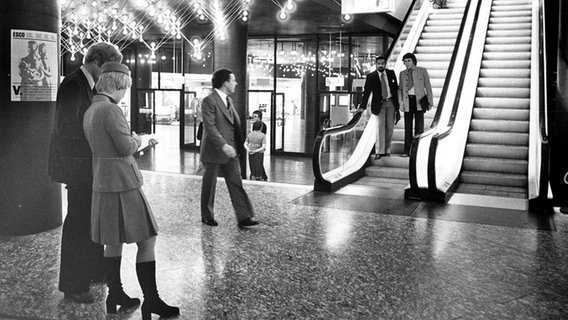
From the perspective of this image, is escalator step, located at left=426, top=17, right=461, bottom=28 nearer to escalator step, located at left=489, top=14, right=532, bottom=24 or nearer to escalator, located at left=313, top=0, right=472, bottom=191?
escalator, located at left=313, top=0, right=472, bottom=191

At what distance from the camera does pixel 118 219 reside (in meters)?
3.37

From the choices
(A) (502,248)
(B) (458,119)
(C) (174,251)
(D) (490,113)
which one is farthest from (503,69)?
(C) (174,251)

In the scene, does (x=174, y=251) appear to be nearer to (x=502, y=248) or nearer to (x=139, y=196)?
(x=139, y=196)

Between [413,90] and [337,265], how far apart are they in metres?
5.82

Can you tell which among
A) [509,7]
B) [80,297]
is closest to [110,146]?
[80,297]

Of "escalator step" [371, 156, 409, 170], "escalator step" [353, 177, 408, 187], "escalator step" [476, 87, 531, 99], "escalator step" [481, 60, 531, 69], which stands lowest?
"escalator step" [353, 177, 408, 187]

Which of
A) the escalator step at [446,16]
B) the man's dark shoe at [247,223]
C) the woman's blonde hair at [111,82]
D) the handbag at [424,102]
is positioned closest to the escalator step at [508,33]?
the escalator step at [446,16]

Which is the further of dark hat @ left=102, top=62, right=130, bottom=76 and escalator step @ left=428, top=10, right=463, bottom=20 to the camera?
escalator step @ left=428, top=10, right=463, bottom=20

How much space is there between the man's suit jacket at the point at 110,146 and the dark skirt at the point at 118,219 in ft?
0.18

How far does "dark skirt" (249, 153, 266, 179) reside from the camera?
12742 mm

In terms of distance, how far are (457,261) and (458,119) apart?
19.0 feet

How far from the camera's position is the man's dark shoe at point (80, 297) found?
3.81 metres

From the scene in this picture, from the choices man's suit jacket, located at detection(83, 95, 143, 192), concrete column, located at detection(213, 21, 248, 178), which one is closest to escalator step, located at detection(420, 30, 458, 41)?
concrete column, located at detection(213, 21, 248, 178)

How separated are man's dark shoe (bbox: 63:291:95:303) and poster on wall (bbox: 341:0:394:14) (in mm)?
9613
